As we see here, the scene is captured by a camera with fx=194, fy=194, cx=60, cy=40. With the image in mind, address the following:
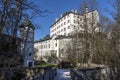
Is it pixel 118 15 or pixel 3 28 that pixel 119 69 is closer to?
pixel 118 15

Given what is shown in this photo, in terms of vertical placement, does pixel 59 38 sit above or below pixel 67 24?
below

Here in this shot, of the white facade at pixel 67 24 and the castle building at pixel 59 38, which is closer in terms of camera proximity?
the white facade at pixel 67 24

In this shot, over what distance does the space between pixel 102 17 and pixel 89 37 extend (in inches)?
156

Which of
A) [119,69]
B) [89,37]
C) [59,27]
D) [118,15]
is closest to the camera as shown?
[119,69]

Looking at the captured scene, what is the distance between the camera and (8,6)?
6836 mm

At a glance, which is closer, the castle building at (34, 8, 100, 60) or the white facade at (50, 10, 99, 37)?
the white facade at (50, 10, 99, 37)

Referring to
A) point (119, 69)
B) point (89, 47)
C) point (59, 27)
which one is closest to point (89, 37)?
point (89, 47)

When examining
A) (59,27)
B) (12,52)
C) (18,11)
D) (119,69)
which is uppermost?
(59,27)

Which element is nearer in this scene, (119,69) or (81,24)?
(119,69)

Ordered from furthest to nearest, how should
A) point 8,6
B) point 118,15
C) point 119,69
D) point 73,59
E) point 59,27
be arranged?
point 59,27
point 73,59
point 118,15
point 119,69
point 8,6

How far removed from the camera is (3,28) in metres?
7.20

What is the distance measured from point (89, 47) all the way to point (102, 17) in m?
5.26

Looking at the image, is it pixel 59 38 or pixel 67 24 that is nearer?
pixel 59 38

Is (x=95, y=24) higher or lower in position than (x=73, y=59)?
higher
